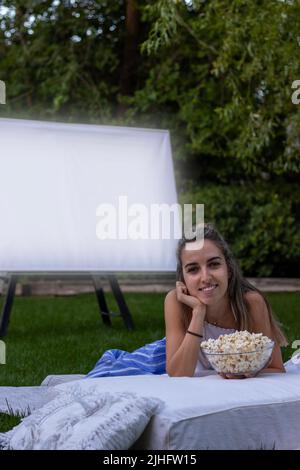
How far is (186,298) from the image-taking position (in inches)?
144

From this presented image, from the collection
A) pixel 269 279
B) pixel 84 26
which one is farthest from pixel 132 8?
pixel 269 279

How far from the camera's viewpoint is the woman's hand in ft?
11.8

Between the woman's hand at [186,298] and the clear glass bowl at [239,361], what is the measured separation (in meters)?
0.26

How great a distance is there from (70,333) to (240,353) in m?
4.24

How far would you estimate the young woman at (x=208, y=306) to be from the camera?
3.56m

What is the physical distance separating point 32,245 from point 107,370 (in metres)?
2.85

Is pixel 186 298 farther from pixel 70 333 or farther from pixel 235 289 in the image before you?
pixel 70 333

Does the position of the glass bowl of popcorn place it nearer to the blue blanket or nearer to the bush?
the blue blanket

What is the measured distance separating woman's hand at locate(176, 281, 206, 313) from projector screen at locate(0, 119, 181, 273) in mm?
3334

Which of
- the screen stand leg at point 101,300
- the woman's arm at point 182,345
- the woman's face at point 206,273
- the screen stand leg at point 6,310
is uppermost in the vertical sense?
the woman's face at point 206,273

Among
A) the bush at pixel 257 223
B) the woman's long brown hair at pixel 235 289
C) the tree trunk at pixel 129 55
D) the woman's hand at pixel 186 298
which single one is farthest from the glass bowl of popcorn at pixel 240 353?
the tree trunk at pixel 129 55

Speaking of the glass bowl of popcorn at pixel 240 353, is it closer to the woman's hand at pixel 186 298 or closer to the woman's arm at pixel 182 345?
the woman's arm at pixel 182 345

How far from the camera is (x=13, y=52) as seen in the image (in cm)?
1266
